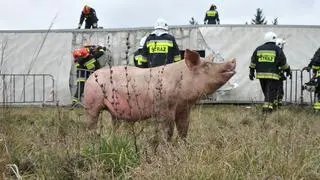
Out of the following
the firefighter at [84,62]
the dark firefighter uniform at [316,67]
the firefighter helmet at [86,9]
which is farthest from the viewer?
the firefighter helmet at [86,9]

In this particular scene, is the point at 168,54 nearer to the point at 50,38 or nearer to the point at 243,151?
the point at 243,151

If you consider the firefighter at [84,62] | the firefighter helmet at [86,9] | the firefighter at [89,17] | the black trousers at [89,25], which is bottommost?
the firefighter at [84,62]

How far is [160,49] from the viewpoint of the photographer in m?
9.19

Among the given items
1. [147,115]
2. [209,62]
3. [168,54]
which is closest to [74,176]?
[147,115]

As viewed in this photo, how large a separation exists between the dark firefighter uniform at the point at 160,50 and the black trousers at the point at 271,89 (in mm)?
3079

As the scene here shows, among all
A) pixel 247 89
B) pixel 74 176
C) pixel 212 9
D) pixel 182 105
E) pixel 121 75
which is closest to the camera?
pixel 74 176

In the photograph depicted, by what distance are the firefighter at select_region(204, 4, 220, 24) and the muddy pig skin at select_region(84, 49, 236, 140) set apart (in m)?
13.4

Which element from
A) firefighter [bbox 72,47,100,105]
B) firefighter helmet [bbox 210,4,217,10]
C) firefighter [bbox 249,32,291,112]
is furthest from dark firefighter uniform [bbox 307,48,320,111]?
firefighter helmet [bbox 210,4,217,10]

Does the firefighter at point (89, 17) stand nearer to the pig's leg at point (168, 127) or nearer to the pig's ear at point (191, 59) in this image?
the pig's ear at point (191, 59)

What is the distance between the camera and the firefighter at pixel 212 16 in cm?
1907

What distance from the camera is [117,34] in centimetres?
1487

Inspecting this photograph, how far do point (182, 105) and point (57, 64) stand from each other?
10.4 metres

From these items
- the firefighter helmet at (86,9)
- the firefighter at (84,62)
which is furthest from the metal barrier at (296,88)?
the firefighter helmet at (86,9)

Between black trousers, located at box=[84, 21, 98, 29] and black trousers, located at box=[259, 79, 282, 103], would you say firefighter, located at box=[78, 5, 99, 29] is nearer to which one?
black trousers, located at box=[84, 21, 98, 29]
